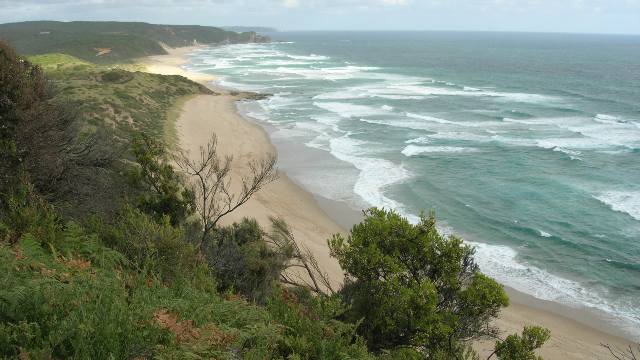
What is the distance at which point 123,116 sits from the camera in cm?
3884

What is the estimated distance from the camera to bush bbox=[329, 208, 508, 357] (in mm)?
10391

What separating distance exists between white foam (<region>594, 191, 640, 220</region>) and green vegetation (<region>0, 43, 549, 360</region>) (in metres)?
18.8

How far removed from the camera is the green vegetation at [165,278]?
5.80 m

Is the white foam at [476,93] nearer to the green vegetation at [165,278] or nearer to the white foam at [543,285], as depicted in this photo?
the white foam at [543,285]

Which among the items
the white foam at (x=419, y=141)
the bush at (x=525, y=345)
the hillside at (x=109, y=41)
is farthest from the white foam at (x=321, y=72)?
the bush at (x=525, y=345)

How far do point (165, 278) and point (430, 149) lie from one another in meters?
30.7

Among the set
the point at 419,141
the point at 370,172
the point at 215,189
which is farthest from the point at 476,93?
the point at 215,189

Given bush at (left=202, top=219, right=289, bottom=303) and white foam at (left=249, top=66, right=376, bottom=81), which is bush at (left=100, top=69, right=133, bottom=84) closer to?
white foam at (left=249, top=66, right=376, bottom=81)

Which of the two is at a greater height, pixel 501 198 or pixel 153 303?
pixel 153 303

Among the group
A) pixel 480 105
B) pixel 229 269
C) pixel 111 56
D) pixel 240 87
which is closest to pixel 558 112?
pixel 480 105

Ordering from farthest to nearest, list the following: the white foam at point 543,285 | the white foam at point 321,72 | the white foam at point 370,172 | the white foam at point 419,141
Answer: the white foam at point 321,72
the white foam at point 419,141
the white foam at point 370,172
the white foam at point 543,285

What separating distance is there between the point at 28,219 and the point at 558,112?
176 ft

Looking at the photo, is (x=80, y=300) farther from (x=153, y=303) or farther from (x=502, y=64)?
(x=502, y=64)

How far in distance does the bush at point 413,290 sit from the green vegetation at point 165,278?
3 centimetres
